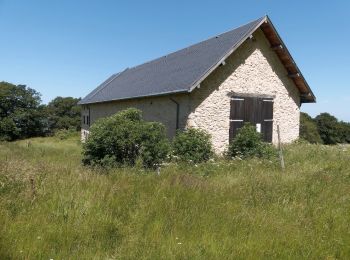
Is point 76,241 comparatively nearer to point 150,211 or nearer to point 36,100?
point 150,211

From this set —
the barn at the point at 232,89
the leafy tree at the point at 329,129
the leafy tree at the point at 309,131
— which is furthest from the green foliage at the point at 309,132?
the barn at the point at 232,89

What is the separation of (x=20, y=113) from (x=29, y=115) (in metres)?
1.15

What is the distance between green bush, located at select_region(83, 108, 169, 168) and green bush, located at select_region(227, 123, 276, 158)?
416 cm

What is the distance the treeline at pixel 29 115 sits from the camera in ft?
141

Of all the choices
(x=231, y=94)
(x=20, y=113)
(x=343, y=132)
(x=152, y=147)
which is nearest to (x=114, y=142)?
(x=152, y=147)

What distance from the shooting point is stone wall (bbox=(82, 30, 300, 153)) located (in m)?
14.1

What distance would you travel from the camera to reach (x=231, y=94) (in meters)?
15.0

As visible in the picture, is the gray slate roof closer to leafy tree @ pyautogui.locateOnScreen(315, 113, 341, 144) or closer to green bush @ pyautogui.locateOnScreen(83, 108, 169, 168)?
green bush @ pyautogui.locateOnScreen(83, 108, 169, 168)

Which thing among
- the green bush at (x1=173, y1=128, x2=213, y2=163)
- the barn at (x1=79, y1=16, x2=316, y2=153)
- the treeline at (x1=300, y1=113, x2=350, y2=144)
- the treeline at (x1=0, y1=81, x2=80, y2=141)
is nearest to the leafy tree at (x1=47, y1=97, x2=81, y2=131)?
the treeline at (x1=0, y1=81, x2=80, y2=141)

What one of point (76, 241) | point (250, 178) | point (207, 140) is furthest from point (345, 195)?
point (207, 140)

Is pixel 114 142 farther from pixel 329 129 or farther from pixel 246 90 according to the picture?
pixel 329 129

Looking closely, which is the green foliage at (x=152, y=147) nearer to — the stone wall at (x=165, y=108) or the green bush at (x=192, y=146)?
the green bush at (x=192, y=146)

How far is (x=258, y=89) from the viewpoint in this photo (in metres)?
15.9

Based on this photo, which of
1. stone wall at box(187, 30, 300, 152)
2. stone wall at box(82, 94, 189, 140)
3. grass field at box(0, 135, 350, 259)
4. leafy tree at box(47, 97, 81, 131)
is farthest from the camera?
leafy tree at box(47, 97, 81, 131)
